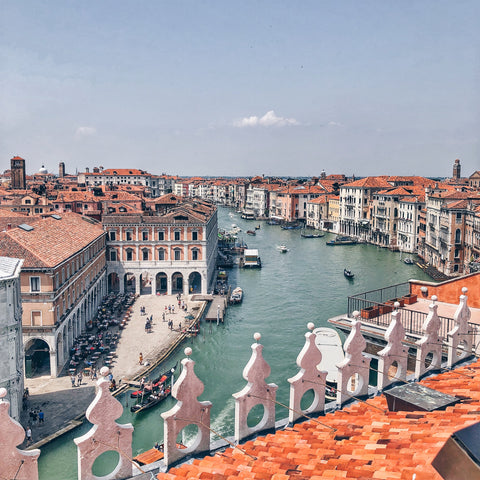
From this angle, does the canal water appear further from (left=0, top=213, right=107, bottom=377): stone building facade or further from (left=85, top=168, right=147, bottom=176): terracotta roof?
(left=85, top=168, right=147, bottom=176): terracotta roof

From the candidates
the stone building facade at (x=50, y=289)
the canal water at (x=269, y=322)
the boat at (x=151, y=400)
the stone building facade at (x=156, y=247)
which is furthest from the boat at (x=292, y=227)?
the boat at (x=151, y=400)

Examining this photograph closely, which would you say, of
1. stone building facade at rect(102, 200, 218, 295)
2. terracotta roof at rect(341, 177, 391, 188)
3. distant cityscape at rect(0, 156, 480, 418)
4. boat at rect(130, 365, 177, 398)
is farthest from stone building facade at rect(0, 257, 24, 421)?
terracotta roof at rect(341, 177, 391, 188)

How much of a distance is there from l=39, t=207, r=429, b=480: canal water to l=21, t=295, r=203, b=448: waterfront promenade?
1.85 ft

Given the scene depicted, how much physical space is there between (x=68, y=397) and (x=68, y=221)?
50.0 ft

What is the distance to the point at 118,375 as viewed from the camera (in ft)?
71.0

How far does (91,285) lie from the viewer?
3027cm

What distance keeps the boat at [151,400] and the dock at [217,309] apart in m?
10.6

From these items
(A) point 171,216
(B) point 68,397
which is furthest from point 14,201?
(B) point 68,397

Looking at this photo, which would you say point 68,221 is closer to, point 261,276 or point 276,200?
point 261,276

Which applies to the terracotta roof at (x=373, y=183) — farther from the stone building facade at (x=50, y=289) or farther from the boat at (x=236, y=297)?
the stone building facade at (x=50, y=289)

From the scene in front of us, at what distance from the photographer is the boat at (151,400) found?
18.9 m

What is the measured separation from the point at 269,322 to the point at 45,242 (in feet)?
46.4

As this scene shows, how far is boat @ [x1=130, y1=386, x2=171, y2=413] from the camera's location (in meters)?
18.9

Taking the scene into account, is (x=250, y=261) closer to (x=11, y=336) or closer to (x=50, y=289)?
(x=50, y=289)
